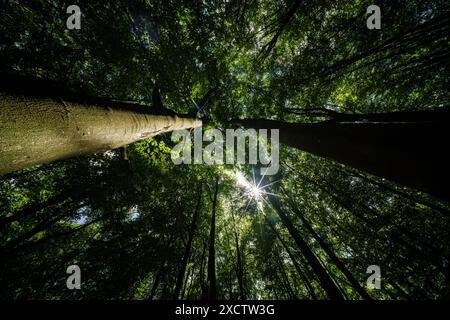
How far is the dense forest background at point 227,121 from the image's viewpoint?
5.54 meters

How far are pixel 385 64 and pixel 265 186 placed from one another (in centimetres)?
750

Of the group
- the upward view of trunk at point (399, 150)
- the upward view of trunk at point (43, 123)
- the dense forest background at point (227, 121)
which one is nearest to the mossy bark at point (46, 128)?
the upward view of trunk at point (43, 123)

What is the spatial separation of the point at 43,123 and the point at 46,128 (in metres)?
0.03

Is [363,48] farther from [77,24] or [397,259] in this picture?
[77,24]

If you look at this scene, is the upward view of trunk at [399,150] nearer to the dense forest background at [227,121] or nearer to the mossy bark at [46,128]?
the dense forest background at [227,121]

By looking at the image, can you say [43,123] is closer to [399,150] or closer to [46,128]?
[46,128]

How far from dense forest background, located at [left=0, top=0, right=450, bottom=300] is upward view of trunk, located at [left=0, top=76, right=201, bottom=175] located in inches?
145

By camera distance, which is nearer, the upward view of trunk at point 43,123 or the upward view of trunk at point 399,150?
the upward view of trunk at point 43,123

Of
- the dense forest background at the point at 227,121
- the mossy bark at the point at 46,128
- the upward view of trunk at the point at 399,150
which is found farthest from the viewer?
the dense forest background at the point at 227,121

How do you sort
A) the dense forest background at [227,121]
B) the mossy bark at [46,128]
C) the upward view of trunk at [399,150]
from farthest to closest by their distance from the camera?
the dense forest background at [227,121] → the upward view of trunk at [399,150] → the mossy bark at [46,128]

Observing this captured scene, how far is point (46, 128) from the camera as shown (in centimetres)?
92

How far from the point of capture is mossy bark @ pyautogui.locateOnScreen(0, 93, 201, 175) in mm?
736

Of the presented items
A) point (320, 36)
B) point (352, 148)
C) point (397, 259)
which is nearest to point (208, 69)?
point (320, 36)

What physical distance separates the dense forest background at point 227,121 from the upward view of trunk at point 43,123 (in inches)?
145
